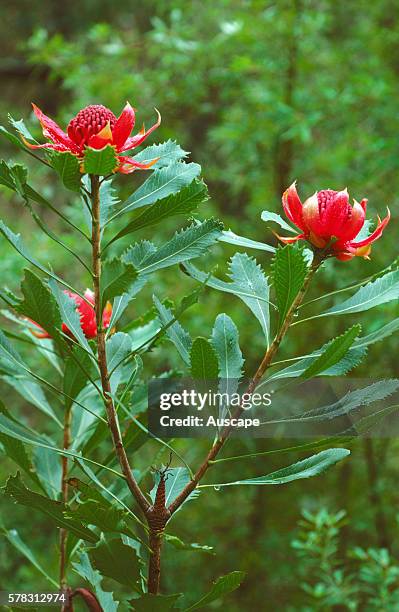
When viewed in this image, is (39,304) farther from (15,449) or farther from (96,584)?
(96,584)

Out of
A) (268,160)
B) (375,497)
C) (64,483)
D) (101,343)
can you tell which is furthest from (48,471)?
(268,160)

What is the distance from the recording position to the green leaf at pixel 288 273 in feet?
1.56

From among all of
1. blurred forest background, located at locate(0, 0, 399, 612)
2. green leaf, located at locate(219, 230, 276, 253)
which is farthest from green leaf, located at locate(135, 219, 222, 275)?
blurred forest background, located at locate(0, 0, 399, 612)

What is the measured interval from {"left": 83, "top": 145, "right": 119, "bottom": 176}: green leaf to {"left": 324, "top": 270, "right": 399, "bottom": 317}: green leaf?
0.56ft

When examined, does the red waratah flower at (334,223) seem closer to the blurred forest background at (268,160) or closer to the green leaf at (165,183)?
the green leaf at (165,183)

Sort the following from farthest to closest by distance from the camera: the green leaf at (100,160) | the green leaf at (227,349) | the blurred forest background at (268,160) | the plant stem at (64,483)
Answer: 1. the blurred forest background at (268,160)
2. the plant stem at (64,483)
3. the green leaf at (227,349)
4. the green leaf at (100,160)

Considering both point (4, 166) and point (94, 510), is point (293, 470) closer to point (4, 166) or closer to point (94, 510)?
point (94, 510)

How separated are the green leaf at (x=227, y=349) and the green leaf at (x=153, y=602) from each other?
149mm

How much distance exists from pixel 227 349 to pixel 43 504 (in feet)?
0.54

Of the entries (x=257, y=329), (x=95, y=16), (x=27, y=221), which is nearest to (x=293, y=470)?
(x=257, y=329)

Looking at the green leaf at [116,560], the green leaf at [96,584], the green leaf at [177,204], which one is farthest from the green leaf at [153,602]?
the green leaf at [177,204]

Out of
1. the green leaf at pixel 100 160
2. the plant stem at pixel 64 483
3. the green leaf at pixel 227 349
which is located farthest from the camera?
the plant stem at pixel 64 483

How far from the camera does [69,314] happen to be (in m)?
0.53

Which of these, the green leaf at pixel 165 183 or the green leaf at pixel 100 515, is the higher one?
the green leaf at pixel 165 183
